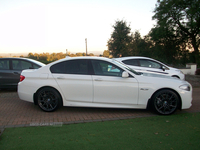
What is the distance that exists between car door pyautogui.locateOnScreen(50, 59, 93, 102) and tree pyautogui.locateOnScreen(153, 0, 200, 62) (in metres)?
25.1

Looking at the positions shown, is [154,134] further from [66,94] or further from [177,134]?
[66,94]

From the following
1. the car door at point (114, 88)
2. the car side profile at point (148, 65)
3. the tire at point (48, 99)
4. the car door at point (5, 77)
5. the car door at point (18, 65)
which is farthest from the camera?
the car side profile at point (148, 65)

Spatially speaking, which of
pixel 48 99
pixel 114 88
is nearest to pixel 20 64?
pixel 48 99

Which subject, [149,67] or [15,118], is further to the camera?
[149,67]

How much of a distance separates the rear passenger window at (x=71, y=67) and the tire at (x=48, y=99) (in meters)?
0.61

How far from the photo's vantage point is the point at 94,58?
566cm

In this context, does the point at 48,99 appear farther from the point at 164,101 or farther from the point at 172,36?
the point at 172,36

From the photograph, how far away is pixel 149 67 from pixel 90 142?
707cm

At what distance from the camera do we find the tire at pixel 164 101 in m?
5.19

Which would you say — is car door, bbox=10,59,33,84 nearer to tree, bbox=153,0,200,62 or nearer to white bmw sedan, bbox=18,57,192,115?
white bmw sedan, bbox=18,57,192,115

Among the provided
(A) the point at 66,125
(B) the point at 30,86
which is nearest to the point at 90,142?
(A) the point at 66,125

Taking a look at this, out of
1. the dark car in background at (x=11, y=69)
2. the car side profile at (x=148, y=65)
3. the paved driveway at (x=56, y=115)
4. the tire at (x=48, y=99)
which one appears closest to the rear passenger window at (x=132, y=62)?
the car side profile at (x=148, y=65)

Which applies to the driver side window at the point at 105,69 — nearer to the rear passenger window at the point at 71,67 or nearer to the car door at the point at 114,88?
the car door at the point at 114,88

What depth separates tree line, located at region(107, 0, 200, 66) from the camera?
27422mm
